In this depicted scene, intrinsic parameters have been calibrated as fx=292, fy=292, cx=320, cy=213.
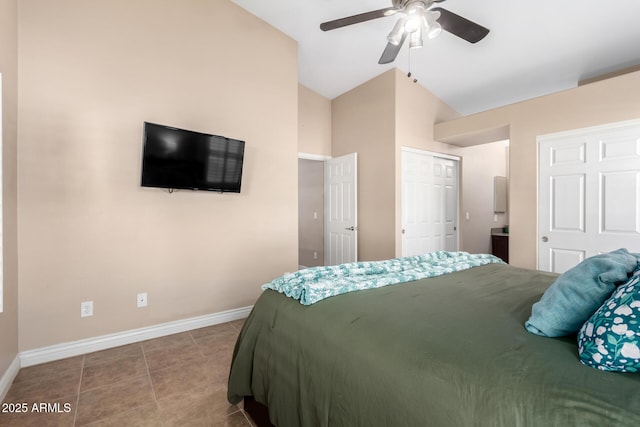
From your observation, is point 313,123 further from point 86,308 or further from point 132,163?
point 86,308

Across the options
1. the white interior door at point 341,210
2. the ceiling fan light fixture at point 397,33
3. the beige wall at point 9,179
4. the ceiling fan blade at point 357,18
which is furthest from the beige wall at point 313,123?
the beige wall at point 9,179

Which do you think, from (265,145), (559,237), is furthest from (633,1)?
(265,145)

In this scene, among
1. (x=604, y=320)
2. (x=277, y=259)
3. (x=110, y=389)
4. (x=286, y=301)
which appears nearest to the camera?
(x=604, y=320)

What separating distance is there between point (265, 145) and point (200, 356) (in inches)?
88.0

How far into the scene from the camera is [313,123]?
15.6 ft

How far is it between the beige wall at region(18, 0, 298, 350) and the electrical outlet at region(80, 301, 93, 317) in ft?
0.11

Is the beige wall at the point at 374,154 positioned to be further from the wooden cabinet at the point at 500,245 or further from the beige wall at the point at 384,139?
the wooden cabinet at the point at 500,245

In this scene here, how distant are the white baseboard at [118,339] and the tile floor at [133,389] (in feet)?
0.18

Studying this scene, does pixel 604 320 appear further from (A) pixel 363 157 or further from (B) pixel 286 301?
(A) pixel 363 157

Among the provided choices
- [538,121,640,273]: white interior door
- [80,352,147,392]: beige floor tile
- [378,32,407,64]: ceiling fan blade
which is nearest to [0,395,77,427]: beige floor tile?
[80,352,147,392]: beige floor tile

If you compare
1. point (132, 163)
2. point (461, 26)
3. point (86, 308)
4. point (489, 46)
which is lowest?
point (86, 308)

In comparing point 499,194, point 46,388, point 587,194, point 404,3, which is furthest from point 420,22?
point 499,194

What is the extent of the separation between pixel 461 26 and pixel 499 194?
4.27m

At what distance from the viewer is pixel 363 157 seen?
4371mm
